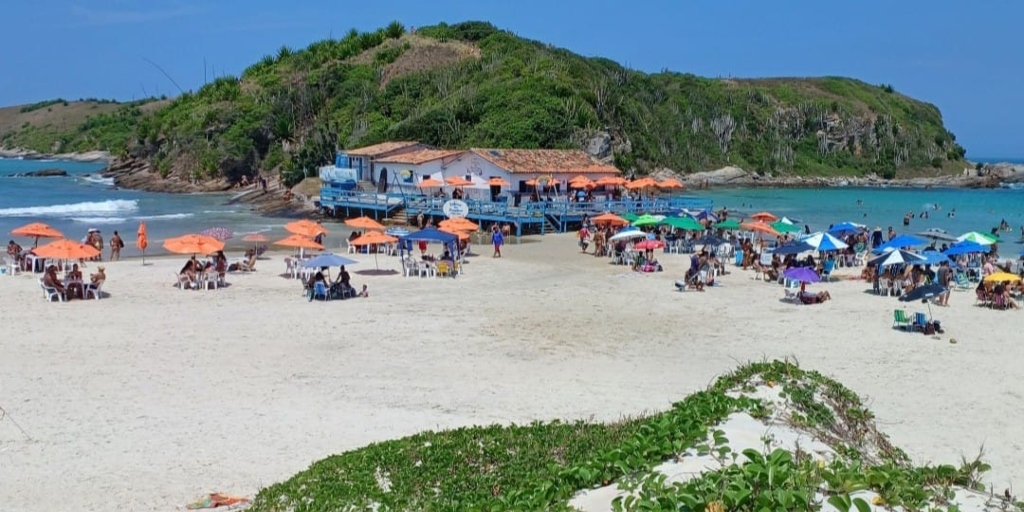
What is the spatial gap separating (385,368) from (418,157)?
123 ft

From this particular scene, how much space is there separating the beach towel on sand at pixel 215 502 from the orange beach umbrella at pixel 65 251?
669 inches

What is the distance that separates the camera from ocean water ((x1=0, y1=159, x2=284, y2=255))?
44625mm

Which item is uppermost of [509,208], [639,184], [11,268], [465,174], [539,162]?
[539,162]

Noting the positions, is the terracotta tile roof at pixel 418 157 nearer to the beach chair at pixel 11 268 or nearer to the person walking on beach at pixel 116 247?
the person walking on beach at pixel 116 247

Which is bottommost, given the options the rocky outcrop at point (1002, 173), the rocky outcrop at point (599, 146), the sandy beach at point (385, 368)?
the sandy beach at point (385, 368)

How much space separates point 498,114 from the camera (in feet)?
248

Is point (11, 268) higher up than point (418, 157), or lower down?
lower down

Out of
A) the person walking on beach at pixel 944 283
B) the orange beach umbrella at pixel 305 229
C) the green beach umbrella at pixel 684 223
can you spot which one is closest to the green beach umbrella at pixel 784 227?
the green beach umbrella at pixel 684 223

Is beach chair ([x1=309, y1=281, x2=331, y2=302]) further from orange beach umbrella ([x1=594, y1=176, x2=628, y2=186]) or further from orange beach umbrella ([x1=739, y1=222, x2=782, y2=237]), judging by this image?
orange beach umbrella ([x1=594, y1=176, x2=628, y2=186])

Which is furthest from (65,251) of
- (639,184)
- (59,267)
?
(639,184)

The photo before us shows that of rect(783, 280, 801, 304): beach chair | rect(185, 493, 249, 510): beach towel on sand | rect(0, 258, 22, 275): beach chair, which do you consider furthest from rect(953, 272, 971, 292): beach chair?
rect(0, 258, 22, 275): beach chair

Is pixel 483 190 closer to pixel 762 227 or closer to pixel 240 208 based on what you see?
pixel 762 227

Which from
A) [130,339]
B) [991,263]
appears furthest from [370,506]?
[991,263]

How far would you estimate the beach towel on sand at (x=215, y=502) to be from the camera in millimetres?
9188
